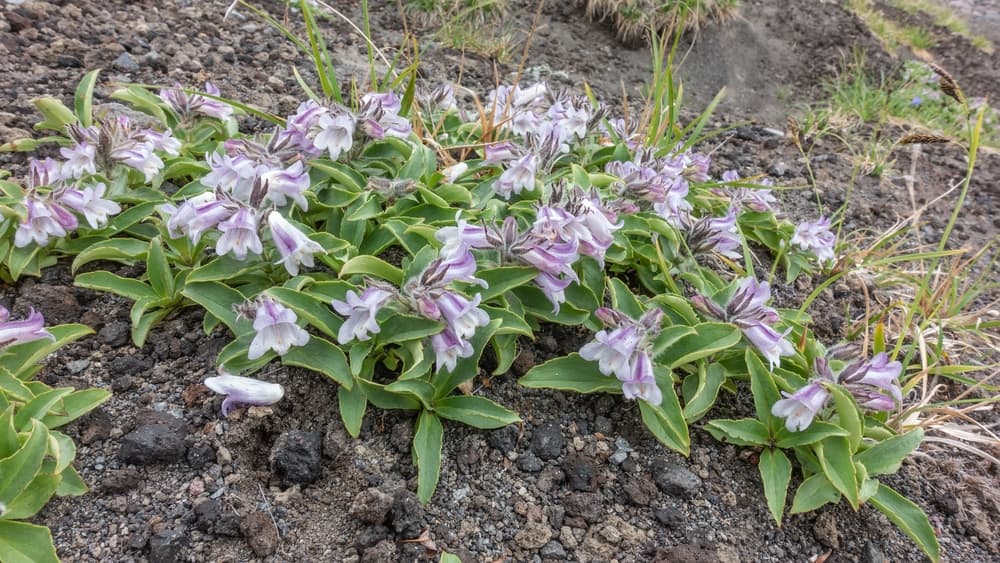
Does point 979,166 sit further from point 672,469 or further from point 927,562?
point 672,469

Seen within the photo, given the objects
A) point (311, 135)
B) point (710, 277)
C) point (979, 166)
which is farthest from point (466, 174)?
point (979, 166)

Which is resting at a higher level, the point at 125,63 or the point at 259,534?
the point at 125,63

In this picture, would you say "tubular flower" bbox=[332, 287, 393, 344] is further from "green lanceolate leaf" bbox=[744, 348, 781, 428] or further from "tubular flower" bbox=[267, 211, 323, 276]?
"green lanceolate leaf" bbox=[744, 348, 781, 428]

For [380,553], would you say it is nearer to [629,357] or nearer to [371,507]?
[371,507]

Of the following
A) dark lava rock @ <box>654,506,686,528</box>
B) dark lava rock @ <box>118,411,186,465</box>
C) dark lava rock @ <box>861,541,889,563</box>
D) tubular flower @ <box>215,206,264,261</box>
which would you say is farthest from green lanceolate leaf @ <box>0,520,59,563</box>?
dark lava rock @ <box>861,541,889,563</box>

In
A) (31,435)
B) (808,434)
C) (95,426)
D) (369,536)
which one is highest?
(808,434)

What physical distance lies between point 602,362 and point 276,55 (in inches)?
127

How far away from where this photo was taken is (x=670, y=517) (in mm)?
2131

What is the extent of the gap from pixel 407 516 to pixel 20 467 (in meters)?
1.03

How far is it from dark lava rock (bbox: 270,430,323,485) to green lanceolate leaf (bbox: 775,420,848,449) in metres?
1.54

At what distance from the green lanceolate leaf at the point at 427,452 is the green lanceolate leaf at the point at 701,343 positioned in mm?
819

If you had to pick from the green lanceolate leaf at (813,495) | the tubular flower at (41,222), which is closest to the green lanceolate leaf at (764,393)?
the green lanceolate leaf at (813,495)

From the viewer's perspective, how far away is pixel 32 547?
1.69 meters

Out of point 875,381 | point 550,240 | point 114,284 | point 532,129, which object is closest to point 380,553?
point 550,240
